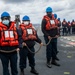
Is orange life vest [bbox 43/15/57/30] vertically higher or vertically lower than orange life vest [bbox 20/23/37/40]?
higher

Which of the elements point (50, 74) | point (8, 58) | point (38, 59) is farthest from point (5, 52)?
point (38, 59)

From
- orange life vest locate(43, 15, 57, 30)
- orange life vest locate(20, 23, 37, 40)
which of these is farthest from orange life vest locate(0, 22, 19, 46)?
orange life vest locate(43, 15, 57, 30)

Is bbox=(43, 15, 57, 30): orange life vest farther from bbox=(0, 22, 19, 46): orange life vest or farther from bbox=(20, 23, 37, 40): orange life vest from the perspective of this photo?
bbox=(0, 22, 19, 46): orange life vest

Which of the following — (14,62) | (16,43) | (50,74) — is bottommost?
(50,74)

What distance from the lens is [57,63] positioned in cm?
1149

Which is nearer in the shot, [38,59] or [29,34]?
[29,34]

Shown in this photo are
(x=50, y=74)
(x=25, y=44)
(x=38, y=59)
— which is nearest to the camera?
(x=25, y=44)

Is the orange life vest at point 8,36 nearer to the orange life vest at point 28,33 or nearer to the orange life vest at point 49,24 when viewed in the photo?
the orange life vest at point 28,33

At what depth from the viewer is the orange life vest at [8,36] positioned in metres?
7.72

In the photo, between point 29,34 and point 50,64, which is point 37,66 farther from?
point 29,34

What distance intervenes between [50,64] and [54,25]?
152 cm

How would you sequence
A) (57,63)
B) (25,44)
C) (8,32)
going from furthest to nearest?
(57,63), (25,44), (8,32)

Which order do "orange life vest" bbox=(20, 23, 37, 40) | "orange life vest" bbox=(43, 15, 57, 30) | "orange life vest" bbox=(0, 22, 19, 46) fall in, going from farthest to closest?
"orange life vest" bbox=(43, 15, 57, 30) → "orange life vest" bbox=(20, 23, 37, 40) → "orange life vest" bbox=(0, 22, 19, 46)

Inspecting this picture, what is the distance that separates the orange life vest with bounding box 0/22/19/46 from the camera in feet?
25.3
